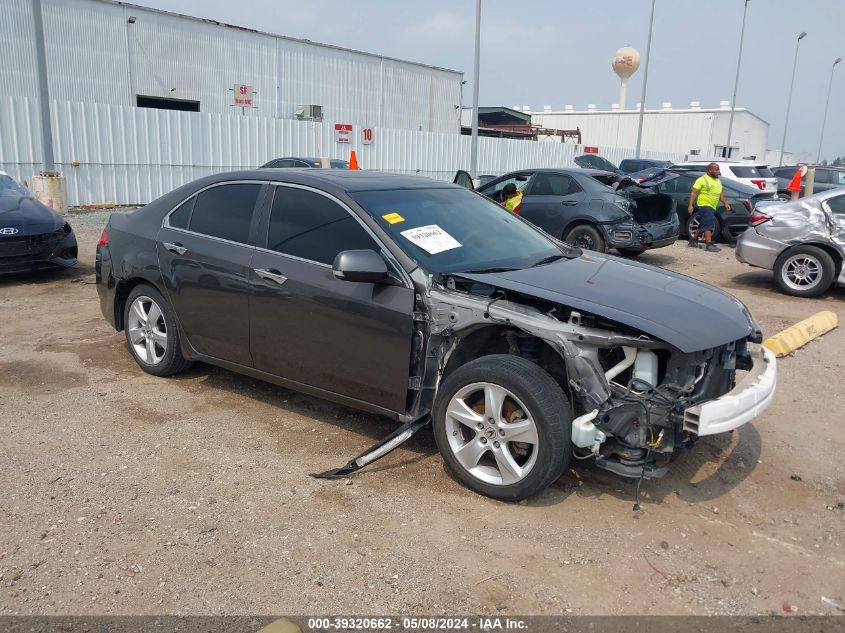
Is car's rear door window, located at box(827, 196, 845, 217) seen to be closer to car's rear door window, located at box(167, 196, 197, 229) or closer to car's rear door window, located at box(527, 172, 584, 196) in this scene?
car's rear door window, located at box(527, 172, 584, 196)

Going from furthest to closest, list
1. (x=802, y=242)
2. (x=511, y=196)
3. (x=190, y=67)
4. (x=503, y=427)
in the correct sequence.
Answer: (x=190, y=67)
(x=511, y=196)
(x=802, y=242)
(x=503, y=427)

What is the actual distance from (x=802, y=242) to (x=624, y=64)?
5144 cm

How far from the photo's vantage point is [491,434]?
3631mm

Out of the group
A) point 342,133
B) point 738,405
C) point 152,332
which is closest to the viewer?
point 738,405

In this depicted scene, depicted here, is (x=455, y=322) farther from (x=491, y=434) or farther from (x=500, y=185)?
(x=500, y=185)

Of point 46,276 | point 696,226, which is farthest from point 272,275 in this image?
point 696,226

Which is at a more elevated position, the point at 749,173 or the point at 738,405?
the point at 749,173

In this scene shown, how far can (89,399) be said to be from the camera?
16.6ft

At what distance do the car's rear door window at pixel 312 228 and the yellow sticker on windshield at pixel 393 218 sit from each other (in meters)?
0.16

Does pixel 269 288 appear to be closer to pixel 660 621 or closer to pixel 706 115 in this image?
pixel 660 621

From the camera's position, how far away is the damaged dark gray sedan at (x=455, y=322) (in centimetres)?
342

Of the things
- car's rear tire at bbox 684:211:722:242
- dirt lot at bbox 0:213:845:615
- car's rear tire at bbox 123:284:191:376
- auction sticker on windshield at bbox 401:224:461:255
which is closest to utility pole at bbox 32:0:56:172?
car's rear tire at bbox 123:284:191:376

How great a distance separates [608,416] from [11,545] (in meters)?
2.87

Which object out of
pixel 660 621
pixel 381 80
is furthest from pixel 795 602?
pixel 381 80
